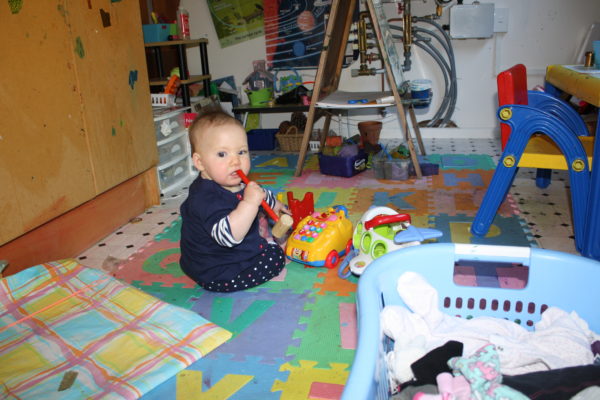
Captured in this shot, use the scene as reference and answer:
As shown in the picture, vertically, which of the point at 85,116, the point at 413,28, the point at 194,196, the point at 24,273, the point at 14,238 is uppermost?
the point at 413,28

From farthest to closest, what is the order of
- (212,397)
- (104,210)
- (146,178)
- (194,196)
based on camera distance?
1. (146,178)
2. (104,210)
3. (194,196)
4. (212,397)

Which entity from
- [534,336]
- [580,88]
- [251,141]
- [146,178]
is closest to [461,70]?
[251,141]

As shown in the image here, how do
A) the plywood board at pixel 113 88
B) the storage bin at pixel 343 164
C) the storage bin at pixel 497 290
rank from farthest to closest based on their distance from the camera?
the storage bin at pixel 343 164, the plywood board at pixel 113 88, the storage bin at pixel 497 290

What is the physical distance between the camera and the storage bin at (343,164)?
2639 millimetres

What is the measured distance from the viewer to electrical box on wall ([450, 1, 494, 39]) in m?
3.08

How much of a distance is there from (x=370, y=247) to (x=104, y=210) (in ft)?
3.74

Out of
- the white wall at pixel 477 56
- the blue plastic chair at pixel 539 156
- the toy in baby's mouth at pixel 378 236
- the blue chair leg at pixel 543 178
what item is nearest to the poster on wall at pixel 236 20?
the white wall at pixel 477 56

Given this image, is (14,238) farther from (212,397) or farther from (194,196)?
(212,397)

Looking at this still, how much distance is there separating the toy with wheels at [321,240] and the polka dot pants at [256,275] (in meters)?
0.08

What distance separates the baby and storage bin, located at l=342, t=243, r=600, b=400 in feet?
1.74

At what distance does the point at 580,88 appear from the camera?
5.09ft

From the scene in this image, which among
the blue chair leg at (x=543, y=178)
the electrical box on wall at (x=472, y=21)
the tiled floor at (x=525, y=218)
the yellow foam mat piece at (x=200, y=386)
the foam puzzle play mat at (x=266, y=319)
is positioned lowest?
the yellow foam mat piece at (x=200, y=386)

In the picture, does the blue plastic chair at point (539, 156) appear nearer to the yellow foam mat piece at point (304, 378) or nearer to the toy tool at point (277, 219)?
the toy tool at point (277, 219)

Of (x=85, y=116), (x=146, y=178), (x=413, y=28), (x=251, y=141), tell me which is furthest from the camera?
(x=251, y=141)
